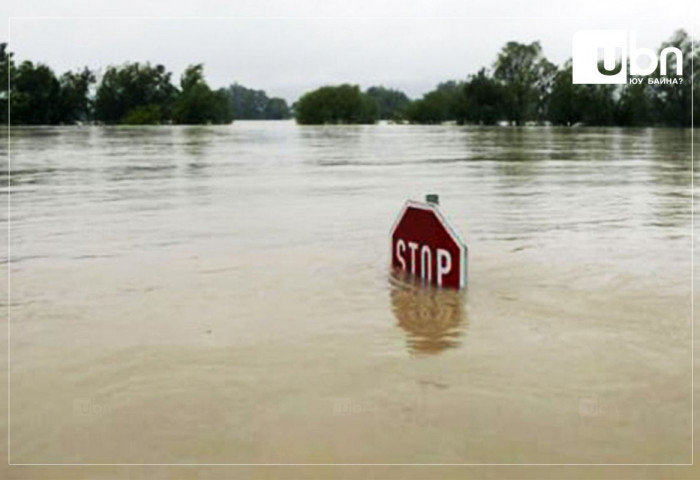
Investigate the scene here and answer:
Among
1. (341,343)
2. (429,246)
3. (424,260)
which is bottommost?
(341,343)

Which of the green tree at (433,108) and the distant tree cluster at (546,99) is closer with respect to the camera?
the distant tree cluster at (546,99)

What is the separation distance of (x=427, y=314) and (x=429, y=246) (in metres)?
0.97

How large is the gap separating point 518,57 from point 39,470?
12523 cm

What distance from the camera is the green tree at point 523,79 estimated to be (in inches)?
4715

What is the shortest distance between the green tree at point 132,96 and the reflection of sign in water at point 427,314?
127 metres

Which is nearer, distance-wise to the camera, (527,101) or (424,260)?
(424,260)

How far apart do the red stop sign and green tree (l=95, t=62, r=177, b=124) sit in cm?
12599

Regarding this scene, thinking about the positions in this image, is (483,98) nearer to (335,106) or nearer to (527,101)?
(527,101)

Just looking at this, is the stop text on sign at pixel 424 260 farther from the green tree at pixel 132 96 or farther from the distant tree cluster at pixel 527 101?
the green tree at pixel 132 96

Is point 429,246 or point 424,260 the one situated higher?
point 429,246

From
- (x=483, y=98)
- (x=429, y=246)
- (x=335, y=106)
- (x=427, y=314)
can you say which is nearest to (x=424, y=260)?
(x=429, y=246)

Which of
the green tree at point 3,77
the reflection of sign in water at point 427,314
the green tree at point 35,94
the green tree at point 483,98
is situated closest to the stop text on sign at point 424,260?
the reflection of sign in water at point 427,314

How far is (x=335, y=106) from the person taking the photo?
492 feet

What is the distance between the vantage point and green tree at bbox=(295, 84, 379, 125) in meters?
150
